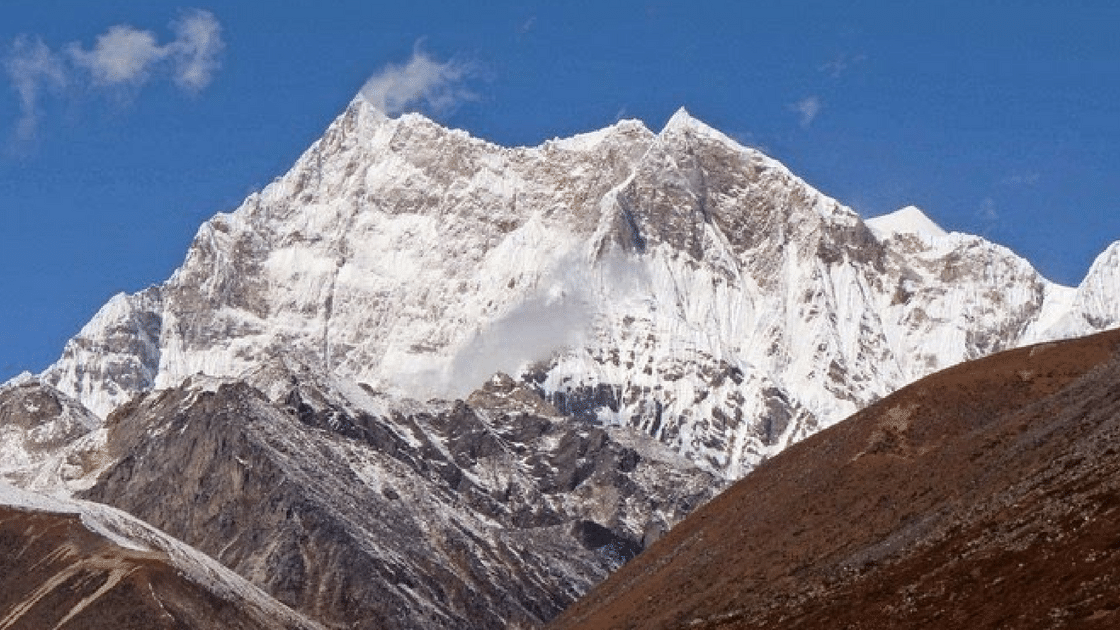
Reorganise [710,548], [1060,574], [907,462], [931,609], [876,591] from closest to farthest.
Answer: [1060,574] → [931,609] → [876,591] → [907,462] → [710,548]

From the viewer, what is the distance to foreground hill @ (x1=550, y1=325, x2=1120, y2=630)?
109312 mm

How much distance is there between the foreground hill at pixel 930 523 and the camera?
359 ft

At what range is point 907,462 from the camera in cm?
16200

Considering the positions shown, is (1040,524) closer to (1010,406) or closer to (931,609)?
(931,609)

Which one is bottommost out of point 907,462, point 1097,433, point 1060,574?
point 1060,574

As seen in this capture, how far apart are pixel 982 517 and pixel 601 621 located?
183 ft

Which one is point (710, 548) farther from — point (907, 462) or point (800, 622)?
point (800, 622)

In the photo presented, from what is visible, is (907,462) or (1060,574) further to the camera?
(907,462)

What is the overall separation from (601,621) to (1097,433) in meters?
54.9

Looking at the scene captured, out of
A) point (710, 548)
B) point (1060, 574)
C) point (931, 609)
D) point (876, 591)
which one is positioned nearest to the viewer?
point (1060, 574)

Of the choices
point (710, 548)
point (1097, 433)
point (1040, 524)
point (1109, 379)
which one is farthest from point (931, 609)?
point (710, 548)

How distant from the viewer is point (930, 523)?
445 feet

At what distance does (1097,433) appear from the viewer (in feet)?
428

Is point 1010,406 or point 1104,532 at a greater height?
point 1010,406
